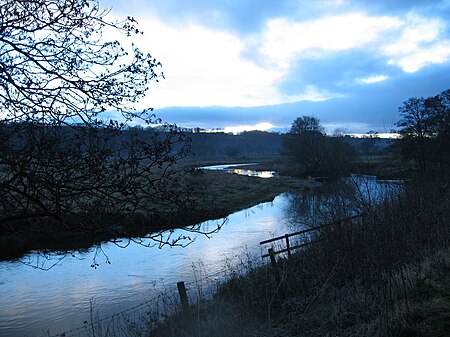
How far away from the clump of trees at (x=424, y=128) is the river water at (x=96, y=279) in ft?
65.4

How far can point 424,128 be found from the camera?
38094mm

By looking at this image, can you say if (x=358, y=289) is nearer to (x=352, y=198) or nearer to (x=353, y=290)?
(x=353, y=290)

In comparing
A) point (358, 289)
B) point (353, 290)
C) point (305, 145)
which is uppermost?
point (305, 145)

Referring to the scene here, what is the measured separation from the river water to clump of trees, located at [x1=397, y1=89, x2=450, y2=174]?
65.4 feet

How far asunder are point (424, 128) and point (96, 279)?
35076 mm

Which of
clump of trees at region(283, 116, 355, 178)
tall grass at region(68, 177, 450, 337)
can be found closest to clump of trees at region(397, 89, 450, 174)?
clump of trees at region(283, 116, 355, 178)

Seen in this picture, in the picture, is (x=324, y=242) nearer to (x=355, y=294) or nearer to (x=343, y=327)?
(x=355, y=294)

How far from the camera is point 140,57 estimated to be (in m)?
4.50

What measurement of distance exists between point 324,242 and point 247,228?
1348 centimetres

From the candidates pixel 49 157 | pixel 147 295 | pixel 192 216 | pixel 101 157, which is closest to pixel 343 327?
pixel 192 216

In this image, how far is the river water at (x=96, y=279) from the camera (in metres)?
11.9

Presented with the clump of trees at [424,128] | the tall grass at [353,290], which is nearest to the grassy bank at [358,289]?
the tall grass at [353,290]

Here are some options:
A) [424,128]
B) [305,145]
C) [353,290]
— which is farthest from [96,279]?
[305,145]

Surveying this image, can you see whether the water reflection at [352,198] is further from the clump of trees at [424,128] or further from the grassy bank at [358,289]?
the clump of trees at [424,128]
